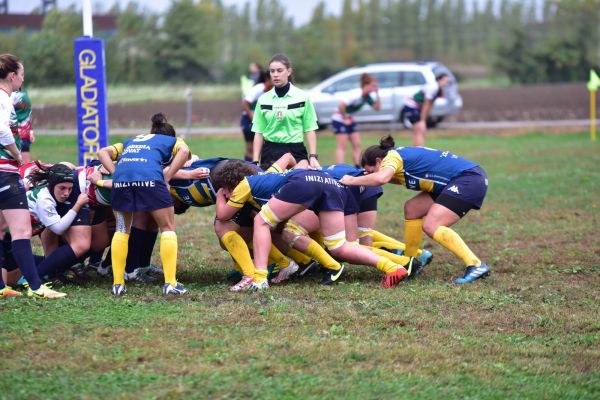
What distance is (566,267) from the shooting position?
8508 mm

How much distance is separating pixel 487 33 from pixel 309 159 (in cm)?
5134

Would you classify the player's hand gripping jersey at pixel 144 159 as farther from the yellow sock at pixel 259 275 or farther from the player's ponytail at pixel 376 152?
the player's ponytail at pixel 376 152

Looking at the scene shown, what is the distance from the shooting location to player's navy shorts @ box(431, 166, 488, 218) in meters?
7.93

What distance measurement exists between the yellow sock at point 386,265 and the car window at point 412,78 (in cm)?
1850

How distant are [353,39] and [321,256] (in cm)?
4833

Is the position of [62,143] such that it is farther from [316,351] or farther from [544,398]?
[544,398]

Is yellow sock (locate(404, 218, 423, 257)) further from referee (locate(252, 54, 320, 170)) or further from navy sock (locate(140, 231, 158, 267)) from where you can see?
navy sock (locate(140, 231, 158, 267))

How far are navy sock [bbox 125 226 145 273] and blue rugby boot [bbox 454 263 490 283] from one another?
2.81 metres

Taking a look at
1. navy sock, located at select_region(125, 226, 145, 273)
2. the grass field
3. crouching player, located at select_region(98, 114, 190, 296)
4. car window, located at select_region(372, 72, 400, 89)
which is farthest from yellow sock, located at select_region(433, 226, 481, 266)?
car window, located at select_region(372, 72, 400, 89)

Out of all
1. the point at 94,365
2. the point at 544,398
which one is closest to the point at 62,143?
the point at 94,365

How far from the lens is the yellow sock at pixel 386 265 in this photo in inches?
298

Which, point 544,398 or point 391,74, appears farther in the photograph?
point 391,74

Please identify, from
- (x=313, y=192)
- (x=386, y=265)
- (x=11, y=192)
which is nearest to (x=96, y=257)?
(x=11, y=192)

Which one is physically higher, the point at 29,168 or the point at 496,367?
the point at 29,168
